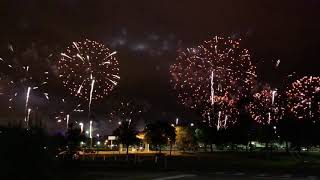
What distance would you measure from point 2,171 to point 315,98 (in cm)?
7075

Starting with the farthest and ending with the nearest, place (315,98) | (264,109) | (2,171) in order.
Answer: (315,98) → (264,109) → (2,171)

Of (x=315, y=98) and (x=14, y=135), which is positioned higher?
(x=315, y=98)

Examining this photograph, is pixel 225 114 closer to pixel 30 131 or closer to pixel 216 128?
pixel 216 128

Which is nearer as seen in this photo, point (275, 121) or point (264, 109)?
point (264, 109)

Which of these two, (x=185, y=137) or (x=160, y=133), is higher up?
(x=160, y=133)

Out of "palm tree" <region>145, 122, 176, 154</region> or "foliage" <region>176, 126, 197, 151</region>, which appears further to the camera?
"foliage" <region>176, 126, 197, 151</region>

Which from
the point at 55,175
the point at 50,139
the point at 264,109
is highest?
the point at 264,109

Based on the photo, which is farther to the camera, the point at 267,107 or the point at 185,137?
the point at 185,137

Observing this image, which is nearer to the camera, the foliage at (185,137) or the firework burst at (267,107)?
the firework burst at (267,107)

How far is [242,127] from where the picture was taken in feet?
323

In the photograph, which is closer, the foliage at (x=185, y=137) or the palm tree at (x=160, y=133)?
the palm tree at (x=160, y=133)

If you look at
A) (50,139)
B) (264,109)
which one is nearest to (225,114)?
(264,109)

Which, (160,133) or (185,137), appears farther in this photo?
(185,137)

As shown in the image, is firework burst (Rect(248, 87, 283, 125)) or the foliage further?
the foliage
